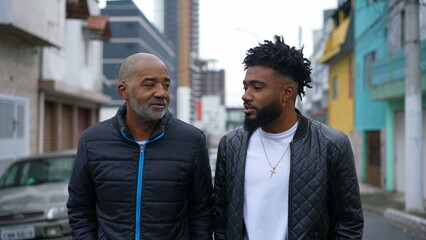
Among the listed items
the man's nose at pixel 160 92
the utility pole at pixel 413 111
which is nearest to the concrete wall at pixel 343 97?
the utility pole at pixel 413 111

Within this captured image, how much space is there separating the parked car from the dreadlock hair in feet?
12.7

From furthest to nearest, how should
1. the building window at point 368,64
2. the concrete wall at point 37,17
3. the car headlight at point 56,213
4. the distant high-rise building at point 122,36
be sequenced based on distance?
the distant high-rise building at point 122,36 < the building window at point 368,64 < the concrete wall at point 37,17 < the car headlight at point 56,213

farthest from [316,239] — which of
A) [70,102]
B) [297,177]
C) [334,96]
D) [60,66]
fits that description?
[334,96]

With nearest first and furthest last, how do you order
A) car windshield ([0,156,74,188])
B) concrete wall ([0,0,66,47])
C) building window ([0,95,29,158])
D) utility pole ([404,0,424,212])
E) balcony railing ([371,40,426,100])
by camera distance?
car windshield ([0,156,74,188]) < utility pole ([404,0,424,212]) < concrete wall ([0,0,66,47]) < building window ([0,95,29,158]) < balcony railing ([371,40,426,100])

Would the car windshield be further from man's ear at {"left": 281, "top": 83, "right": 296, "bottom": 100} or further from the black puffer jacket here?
man's ear at {"left": 281, "top": 83, "right": 296, "bottom": 100}

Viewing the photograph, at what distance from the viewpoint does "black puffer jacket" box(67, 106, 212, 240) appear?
2.77m

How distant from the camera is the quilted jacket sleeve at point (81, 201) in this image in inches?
112

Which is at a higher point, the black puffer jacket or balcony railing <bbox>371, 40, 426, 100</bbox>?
balcony railing <bbox>371, 40, 426, 100</bbox>

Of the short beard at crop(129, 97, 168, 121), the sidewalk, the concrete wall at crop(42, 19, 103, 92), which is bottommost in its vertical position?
the sidewalk

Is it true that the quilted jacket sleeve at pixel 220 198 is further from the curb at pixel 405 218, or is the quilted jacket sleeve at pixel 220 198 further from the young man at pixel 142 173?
the curb at pixel 405 218

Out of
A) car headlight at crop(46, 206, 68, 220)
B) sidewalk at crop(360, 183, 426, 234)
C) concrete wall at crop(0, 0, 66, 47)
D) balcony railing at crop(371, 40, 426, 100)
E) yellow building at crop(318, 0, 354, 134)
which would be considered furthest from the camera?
yellow building at crop(318, 0, 354, 134)

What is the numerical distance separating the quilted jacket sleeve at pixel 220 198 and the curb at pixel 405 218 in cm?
702

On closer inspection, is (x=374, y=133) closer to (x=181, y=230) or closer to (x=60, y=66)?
(x=60, y=66)

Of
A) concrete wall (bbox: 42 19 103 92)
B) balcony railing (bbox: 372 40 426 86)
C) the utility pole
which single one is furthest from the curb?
concrete wall (bbox: 42 19 103 92)
